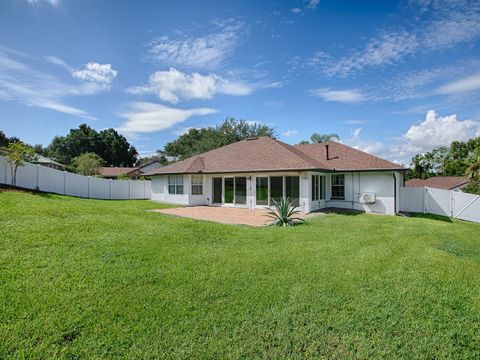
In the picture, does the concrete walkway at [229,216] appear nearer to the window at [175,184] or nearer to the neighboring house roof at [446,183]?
the window at [175,184]

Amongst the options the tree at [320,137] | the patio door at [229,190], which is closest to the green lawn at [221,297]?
the patio door at [229,190]

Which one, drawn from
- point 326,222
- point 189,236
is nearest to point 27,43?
point 189,236

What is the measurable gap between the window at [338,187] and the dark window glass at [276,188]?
4141mm

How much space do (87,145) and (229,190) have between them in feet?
195

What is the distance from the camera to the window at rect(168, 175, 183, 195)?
76.3ft

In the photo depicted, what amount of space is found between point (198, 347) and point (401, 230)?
11243 mm

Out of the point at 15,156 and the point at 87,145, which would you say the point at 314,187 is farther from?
the point at 87,145

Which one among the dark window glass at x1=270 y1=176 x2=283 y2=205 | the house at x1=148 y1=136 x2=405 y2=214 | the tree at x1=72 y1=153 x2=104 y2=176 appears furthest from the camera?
the tree at x1=72 y1=153 x2=104 y2=176

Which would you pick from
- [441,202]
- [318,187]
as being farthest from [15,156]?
[441,202]

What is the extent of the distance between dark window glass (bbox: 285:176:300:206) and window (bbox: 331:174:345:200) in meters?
3.55

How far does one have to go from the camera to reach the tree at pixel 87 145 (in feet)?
220

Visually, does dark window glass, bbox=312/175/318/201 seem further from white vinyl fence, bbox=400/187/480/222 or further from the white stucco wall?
white vinyl fence, bbox=400/187/480/222

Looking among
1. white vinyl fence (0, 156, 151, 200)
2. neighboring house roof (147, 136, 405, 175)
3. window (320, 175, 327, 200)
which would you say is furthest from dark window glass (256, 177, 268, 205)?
white vinyl fence (0, 156, 151, 200)

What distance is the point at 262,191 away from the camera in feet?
63.7
